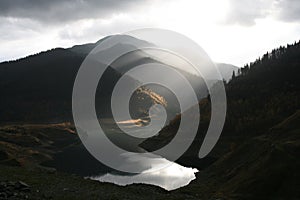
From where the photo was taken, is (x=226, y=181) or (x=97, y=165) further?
(x=97, y=165)

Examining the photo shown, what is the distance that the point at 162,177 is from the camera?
110312mm

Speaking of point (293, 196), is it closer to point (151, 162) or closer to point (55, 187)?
point (55, 187)

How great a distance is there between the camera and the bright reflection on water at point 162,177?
100506 millimetres

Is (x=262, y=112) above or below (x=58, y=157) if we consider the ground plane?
above

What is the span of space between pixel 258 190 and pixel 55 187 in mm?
38196

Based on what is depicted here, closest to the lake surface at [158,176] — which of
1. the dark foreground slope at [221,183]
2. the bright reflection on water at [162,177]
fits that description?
the bright reflection on water at [162,177]

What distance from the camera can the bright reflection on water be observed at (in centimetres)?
10051

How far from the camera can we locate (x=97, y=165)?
13488 cm

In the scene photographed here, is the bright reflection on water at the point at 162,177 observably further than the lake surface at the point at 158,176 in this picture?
No

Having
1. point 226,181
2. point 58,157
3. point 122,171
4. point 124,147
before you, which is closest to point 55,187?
point 226,181

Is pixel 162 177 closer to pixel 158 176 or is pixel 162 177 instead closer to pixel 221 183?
pixel 158 176

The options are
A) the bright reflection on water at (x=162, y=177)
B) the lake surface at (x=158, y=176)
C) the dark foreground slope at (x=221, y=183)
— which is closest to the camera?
the dark foreground slope at (x=221, y=183)

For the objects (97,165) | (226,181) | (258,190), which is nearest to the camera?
(258,190)

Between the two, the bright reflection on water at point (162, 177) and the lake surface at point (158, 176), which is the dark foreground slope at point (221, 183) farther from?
the lake surface at point (158, 176)
